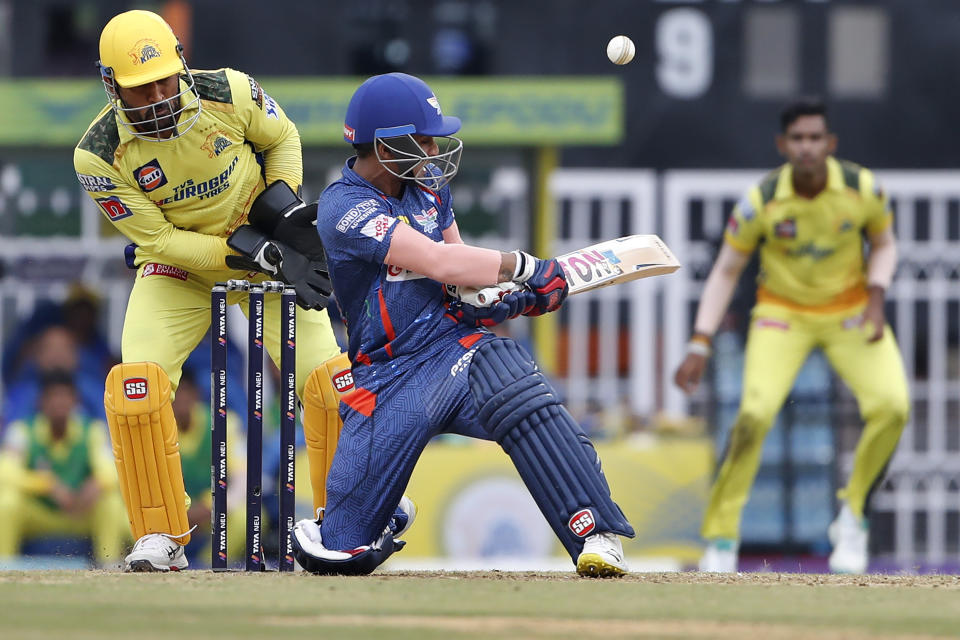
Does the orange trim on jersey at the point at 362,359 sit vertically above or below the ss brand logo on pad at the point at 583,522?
above

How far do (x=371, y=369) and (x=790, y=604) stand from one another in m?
1.59

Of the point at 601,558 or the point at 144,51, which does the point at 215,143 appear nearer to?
the point at 144,51

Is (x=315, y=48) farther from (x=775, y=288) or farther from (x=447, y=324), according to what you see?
(x=447, y=324)

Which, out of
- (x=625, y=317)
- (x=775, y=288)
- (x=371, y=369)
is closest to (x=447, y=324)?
(x=371, y=369)

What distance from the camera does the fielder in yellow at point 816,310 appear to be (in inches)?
332

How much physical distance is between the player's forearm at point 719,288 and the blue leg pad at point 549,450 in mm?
3355

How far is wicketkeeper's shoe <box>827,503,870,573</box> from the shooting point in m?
8.44

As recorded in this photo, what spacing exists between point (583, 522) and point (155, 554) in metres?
1.49

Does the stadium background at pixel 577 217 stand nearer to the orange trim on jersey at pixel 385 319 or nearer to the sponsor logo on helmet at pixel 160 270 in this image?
the sponsor logo on helmet at pixel 160 270

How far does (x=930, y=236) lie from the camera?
1165 centimetres

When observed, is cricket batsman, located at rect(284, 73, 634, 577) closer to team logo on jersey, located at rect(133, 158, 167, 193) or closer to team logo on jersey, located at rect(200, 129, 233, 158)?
team logo on jersey, located at rect(200, 129, 233, 158)

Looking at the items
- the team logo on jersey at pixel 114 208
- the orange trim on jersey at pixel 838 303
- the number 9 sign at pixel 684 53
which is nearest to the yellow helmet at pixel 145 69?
the team logo on jersey at pixel 114 208

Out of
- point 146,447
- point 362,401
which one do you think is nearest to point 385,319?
point 362,401

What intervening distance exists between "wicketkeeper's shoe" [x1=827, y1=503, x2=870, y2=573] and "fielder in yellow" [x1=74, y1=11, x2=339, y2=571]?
3.22 m
